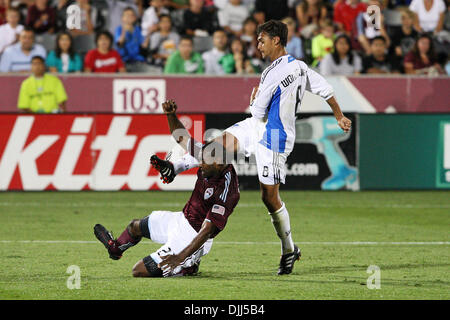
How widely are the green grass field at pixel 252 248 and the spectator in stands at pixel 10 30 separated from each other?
4096 mm

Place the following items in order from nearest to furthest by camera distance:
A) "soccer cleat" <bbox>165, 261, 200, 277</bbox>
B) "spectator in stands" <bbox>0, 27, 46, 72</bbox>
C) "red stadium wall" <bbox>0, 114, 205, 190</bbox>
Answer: "soccer cleat" <bbox>165, 261, 200, 277</bbox> → "red stadium wall" <bbox>0, 114, 205, 190</bbox> → "spectator in stands" <bbox>0, 27, 46, 72</bbox>

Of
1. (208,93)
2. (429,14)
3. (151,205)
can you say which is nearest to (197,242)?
(151,205)

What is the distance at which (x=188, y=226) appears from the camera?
26.3 feet

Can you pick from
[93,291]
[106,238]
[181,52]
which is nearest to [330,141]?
[181,52]

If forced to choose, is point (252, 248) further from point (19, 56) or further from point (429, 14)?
point (429, 14)

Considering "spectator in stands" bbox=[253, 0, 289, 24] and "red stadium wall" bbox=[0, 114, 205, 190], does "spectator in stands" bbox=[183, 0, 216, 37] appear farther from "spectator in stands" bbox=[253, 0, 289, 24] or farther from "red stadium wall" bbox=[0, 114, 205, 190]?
"red stadium wall" bbox=[0, 114, 205, 190]

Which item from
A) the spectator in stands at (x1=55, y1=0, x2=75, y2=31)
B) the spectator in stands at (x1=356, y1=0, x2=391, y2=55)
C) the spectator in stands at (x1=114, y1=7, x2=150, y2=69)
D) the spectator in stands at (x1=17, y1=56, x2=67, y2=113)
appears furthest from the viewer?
the spectator in stands at (x1=356, y1=0, x2=391, y2=55)

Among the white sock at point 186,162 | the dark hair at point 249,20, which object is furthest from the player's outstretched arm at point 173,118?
the dark hair at point 249,20

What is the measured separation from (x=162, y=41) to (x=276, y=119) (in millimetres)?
10767

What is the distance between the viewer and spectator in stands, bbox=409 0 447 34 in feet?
65.7

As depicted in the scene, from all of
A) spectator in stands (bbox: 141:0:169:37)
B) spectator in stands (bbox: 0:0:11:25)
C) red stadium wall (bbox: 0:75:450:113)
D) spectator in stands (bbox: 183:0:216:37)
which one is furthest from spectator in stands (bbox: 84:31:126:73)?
spectator in stands (bbox: 0:0:11:25)

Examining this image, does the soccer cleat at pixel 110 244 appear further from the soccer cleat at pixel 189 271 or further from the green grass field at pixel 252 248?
the soccer cleat at pixel 189 271

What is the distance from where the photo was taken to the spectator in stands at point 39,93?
16.8 metres

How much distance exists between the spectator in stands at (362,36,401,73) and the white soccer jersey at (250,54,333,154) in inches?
420
